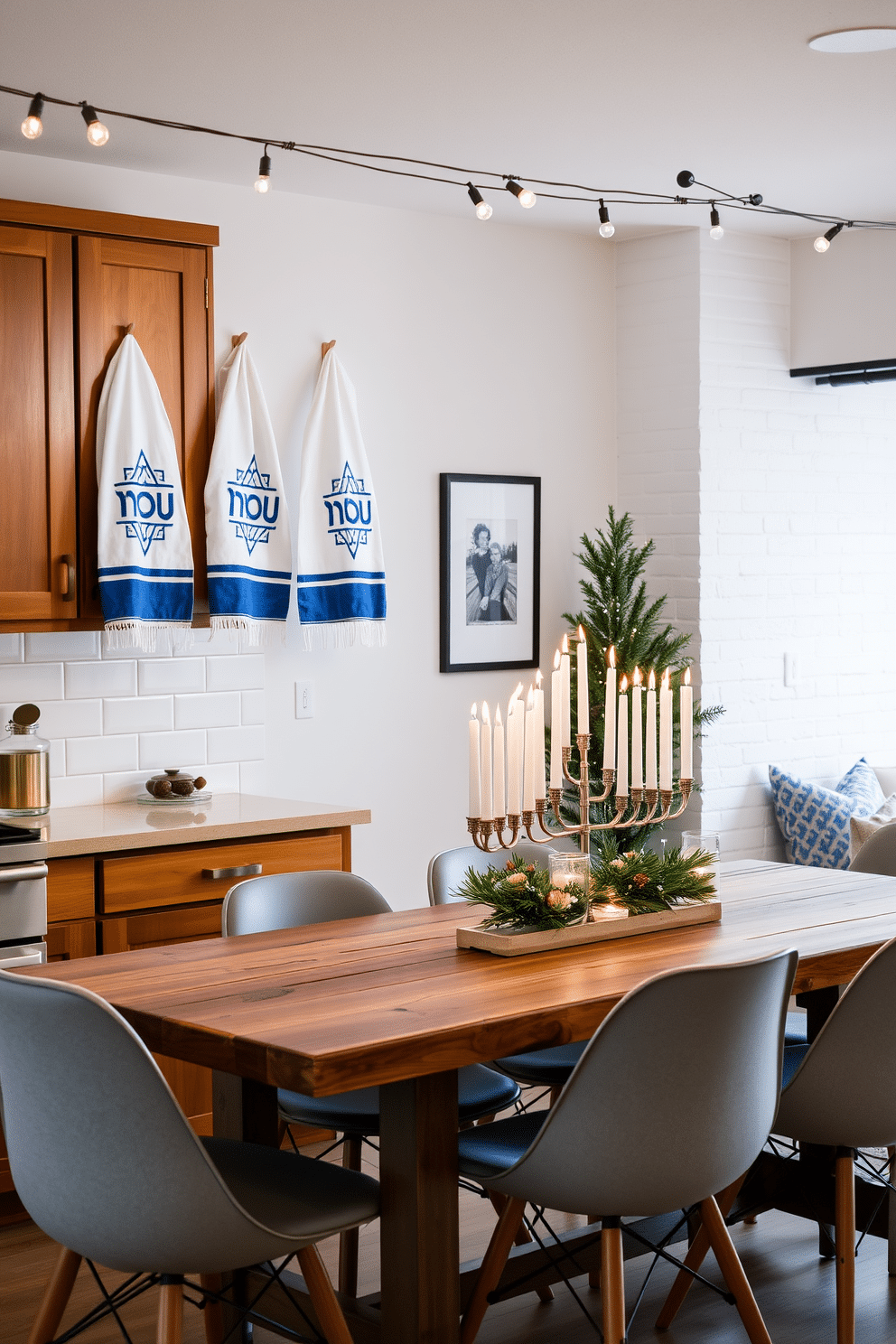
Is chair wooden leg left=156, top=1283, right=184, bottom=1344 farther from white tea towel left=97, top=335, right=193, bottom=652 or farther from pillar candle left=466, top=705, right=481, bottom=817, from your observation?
white tea towel left=97, top=335, right=193, bottom=652

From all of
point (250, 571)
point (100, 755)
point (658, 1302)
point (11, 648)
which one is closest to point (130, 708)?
point (100, 755)

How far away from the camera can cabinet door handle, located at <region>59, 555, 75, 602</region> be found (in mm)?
3955

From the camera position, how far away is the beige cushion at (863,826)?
511 cm

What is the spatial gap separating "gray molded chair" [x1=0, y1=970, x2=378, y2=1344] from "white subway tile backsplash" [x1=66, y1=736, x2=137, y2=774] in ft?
7.24

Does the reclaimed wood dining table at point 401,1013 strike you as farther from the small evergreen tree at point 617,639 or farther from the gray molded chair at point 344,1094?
the small evergreen tree at point 617,639

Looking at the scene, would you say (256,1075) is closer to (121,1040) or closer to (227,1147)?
(121,1040)

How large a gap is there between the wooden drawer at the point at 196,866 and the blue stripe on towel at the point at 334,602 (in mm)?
787

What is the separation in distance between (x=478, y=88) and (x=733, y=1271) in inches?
107

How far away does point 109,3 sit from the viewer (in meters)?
3.17

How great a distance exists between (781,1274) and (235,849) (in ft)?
5.41

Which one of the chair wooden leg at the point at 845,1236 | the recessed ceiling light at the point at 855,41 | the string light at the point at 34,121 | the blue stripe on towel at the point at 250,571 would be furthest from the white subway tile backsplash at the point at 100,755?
the recessed ceiling light at the point at 855,41

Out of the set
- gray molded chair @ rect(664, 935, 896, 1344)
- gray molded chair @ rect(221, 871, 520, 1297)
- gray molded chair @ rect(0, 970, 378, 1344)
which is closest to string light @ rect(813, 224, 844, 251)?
gray molded chair @ rect(221, 871, 520, 1297)

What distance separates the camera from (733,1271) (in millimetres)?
2486

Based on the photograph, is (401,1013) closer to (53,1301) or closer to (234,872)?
(53,1301)
